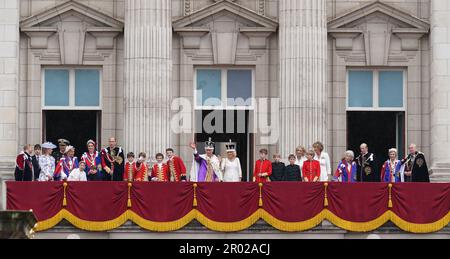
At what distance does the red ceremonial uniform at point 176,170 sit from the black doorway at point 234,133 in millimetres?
7016

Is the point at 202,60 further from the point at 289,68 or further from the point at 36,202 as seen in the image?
the point at 36,202

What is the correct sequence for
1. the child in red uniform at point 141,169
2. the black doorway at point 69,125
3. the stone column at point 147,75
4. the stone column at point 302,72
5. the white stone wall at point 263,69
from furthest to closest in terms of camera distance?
the black doorway at point 69,125, the white stone wall at point 263,69, the stone column at point 302,72, the stone column at point 147,75, the child in red uniform at point 141,169

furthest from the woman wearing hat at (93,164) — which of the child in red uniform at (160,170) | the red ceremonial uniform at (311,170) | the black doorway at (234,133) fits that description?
the black doorway at (234,133)

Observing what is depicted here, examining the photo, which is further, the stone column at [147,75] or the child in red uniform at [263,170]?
the stone column at [147,75]

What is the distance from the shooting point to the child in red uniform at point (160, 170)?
5888 cm

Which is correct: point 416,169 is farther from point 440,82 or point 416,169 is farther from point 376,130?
point 376,130

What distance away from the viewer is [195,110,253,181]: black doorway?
66.4 m

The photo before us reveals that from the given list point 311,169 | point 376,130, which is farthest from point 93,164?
point 376,130

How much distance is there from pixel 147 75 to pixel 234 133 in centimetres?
426

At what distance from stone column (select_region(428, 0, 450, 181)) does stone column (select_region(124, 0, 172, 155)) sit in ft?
32.2

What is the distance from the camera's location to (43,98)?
219ft

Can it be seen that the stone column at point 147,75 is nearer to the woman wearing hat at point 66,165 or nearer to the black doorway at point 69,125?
the black doorway at point 69,125
